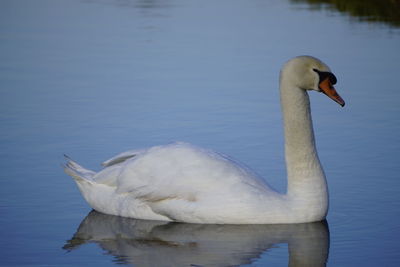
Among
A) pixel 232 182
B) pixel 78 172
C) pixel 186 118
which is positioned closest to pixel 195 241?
pixel 232 182

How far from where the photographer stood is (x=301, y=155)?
718 centimetres

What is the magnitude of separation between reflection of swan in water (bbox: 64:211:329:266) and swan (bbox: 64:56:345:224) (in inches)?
3.4

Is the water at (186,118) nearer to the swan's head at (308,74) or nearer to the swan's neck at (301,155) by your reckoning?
the swan's neck at (301,155)

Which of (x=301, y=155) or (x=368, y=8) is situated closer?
(x=301, y=155)

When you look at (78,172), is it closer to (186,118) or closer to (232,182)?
(232,182)

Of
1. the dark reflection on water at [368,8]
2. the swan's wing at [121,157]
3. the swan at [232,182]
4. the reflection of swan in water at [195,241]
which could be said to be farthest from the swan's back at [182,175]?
the dark reflection on water at [368,8]

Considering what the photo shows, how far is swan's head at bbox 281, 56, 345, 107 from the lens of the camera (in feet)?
23.4

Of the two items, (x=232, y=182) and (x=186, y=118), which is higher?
(x=232, y=182)

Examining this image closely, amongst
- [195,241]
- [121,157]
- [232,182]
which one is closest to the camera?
[195,241]

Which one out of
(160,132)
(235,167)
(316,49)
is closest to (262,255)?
(235,167)

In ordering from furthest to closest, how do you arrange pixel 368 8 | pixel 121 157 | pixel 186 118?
pixel 368 8 < pixel 186 118 < pixel 121 157

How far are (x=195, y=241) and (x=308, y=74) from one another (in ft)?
4.62

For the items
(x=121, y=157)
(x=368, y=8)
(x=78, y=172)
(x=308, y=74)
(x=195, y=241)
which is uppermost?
(x=308, y=74)

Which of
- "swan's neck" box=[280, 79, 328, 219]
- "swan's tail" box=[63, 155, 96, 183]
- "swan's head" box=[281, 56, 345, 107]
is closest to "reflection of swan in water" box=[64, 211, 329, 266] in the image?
"swan's neck" box=[280, 79, 328, 219]
